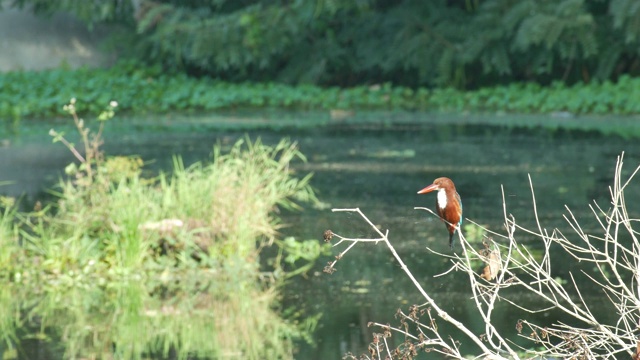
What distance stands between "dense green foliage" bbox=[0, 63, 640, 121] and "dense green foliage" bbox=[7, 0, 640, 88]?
0.48 m

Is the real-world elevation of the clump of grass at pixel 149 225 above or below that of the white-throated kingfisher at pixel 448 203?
below

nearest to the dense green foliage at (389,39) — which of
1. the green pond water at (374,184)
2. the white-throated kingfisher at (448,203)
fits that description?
the green pond water at (374,184)

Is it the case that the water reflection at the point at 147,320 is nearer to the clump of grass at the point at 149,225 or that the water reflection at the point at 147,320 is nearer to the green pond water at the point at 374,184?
the green pond water at the point at 374,184

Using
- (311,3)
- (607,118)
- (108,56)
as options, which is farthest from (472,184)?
(108,56)

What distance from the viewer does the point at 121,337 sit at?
6.32 meters

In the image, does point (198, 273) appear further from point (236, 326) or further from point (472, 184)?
point (472, 184)

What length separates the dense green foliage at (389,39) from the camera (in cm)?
2053

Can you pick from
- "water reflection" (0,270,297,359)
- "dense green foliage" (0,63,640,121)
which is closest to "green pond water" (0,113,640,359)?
"water reflection" (0,270,297,359)

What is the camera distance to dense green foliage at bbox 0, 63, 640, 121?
1962 cm

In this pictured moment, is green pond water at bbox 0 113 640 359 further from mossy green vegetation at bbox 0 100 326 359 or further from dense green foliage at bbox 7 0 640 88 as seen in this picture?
dense green foliage at bbox 7 0 640 88

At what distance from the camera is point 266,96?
2173 cm

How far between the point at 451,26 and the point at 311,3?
2495mm

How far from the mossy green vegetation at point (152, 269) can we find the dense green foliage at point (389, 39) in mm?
12025

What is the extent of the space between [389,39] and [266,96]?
2781 millimetres
